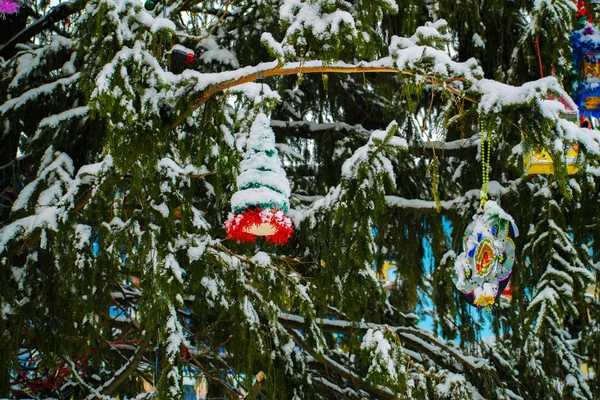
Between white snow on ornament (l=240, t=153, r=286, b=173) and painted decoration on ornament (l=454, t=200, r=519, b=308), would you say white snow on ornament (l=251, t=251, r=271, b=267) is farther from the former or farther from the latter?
painted decoration on ornament (l=454, t=200, r=519, b=308)

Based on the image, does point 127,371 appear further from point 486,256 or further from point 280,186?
point 486,256

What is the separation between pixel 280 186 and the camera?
357cm

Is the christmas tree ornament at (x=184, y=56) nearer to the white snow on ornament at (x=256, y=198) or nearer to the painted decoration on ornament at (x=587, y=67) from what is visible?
the white snow on ornament at (x=256, y=198)

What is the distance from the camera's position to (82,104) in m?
4.96

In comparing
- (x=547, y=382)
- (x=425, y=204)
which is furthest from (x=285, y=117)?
(x=547, y=382)

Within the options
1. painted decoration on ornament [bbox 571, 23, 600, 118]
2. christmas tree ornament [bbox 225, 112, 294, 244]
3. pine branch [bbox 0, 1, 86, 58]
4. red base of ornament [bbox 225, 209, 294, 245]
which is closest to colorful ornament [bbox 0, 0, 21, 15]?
pine branch [bbox 0, 1, 86, 58]

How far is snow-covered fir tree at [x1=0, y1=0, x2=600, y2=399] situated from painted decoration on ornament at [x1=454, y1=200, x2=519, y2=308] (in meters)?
0.35

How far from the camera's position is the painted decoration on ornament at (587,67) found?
469 centimetres

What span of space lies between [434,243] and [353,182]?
1.74m

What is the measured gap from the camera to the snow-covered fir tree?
136 inches

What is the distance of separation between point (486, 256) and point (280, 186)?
106cm

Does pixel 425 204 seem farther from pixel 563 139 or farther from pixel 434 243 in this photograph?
pixel 563 139

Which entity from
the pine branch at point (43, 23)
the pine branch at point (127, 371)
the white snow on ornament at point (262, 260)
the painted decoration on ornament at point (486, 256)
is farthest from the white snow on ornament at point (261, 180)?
the pine branch at point (43, 23)

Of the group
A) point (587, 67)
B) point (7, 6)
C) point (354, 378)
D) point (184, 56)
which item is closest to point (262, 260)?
point (184, 56)
